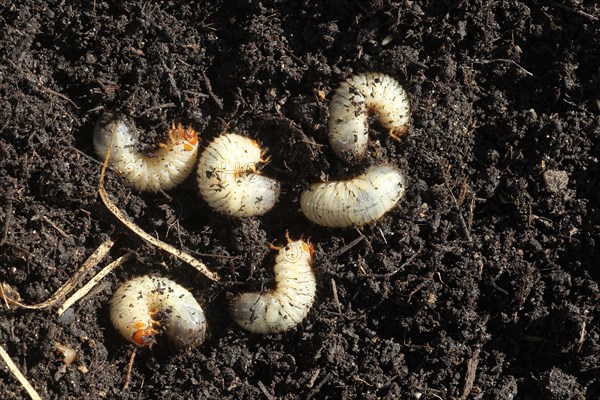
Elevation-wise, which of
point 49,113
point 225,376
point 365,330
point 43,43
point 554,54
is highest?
point 554,54

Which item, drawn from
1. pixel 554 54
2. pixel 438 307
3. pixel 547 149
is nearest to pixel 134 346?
pixel 438 307

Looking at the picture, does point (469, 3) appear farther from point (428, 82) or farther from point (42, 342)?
point (42, 342)

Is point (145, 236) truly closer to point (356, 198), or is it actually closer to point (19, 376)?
point (19, 376)

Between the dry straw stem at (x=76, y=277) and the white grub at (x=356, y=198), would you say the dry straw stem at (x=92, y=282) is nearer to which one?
the dry straw stem at (x=76, y=277)

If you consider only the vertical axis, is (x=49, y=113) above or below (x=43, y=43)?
below

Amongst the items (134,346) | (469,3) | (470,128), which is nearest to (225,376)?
(134,346)

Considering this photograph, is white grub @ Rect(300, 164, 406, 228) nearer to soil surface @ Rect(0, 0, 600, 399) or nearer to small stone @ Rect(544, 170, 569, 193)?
soil surface @ Rect(0, 0, 600, 399)

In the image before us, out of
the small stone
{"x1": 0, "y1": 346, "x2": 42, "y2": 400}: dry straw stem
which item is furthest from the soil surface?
{"x1": 0, "y1": 346, "x2": 42, "y2": 400}: dry straw stem
